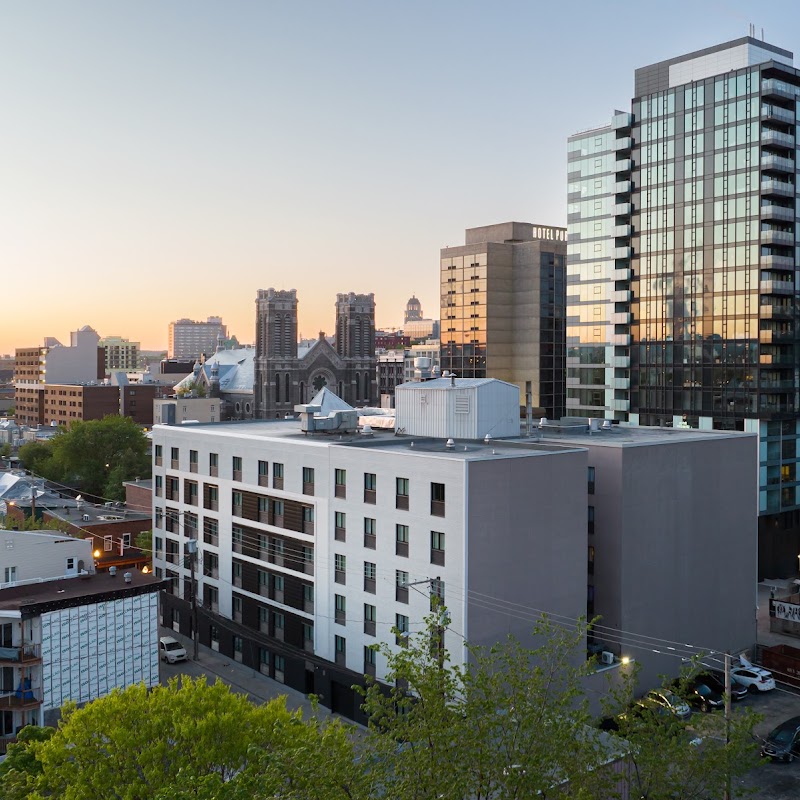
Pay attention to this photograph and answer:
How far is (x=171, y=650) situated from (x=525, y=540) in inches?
1028

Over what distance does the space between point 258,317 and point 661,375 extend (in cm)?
10273

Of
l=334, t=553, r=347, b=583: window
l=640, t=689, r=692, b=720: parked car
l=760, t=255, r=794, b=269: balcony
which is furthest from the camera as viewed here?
l=760, t=255, r=794, b=269: balcony

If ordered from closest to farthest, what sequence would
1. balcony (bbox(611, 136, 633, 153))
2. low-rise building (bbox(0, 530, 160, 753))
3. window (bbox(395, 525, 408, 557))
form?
low-rise building (bbox(0, 530, 160, 753)), window (bbox(395, 525, 408, 557)), balcony (bbox(611, 136, 633, 153))

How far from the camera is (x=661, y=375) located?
294ft

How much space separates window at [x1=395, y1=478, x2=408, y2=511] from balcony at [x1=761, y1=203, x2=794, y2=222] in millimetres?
52604

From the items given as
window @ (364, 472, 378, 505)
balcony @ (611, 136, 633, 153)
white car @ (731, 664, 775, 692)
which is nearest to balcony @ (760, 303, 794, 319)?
balcony @ (611, 136, 633, 153)

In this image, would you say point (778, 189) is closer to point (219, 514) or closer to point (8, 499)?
point (219, 514)

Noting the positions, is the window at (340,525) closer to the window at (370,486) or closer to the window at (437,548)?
the window at (370,486)

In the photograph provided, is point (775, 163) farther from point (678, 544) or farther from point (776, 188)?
point (678, 544)

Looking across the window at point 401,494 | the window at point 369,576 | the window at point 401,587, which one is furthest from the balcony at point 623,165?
the window at point 401,587

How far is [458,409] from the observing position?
184ft

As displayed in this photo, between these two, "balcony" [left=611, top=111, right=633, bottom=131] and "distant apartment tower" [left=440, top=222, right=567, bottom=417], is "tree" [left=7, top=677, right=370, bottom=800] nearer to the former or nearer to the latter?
"balcony" [left=611, top=111, right=633, bottom=131]

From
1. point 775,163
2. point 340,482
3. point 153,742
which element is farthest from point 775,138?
point 153,742

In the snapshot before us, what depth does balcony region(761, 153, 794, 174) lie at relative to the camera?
79750mm
